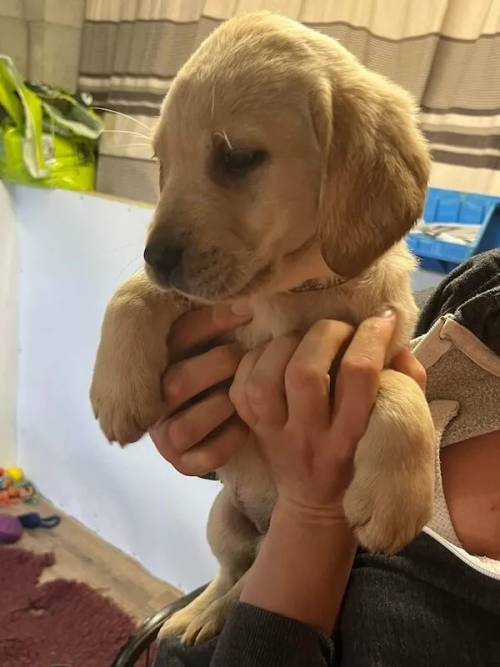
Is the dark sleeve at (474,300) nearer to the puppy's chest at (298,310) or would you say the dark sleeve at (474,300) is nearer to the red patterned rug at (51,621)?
the puppy's chest at (298,310)

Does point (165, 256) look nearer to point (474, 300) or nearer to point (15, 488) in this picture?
point (474, 300)

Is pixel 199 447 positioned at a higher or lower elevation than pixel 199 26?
lower

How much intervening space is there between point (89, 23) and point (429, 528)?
236 cm

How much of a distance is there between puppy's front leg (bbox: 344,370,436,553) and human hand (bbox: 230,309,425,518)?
0.10ft

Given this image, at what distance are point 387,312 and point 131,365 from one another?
342mm

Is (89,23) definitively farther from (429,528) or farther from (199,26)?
(429,528)

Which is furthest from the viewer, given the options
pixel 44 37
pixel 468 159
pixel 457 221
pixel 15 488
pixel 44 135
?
pixel 15 488

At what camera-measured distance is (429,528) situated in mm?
979

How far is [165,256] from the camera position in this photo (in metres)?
0.87

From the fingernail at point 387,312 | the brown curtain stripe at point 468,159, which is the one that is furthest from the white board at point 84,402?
the fingernail at point 387,312

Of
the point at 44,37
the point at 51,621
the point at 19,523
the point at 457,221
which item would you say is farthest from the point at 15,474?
the point at 457,221

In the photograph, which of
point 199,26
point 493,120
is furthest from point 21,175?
point 493,120

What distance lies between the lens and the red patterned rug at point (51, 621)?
7.45 ft

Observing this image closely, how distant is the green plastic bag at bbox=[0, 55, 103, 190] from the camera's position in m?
2.53
